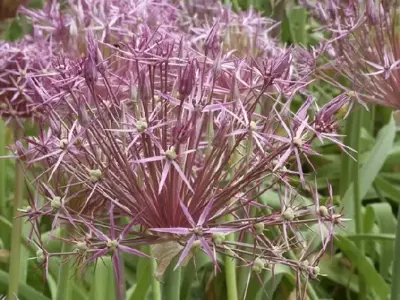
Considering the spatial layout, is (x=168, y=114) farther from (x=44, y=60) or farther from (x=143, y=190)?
(x=44, y=60)

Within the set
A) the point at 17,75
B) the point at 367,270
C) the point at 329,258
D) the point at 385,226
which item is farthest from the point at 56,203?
the point at 385,226

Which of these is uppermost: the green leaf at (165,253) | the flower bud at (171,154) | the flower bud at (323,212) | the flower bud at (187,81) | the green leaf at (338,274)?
the flower bud at (187,81)

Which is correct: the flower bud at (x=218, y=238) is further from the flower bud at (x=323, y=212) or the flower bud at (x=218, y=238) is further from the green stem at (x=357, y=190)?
the green stem at (x=357, y=190)

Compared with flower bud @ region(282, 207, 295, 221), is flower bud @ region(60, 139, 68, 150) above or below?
above

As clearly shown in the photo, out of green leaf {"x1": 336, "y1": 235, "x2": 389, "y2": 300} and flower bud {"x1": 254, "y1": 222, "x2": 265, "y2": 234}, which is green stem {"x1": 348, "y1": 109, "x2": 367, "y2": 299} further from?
flower bud {"x1": 254, "y1": 222, "x2": 265, "y2": 234}

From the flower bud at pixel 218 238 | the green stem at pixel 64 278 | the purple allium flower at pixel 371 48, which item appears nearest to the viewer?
the flower bud at pixel 218 238

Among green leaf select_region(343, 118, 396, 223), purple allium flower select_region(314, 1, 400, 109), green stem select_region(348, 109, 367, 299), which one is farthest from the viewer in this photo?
green leaf select_region(343, 118, 396, 223)

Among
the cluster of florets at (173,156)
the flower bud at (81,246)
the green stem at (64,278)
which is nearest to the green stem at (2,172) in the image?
the green stem at (64,278)

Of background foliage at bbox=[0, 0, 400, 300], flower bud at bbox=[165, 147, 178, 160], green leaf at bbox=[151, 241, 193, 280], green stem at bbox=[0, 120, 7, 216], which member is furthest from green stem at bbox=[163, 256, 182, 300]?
green stem at bbox=[0, 120, 7, 216]

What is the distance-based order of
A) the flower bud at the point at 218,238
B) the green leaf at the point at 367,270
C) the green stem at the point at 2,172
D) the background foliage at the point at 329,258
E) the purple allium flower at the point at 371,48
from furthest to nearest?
the green stem at the point at 2,172 → the green leaf at the point at 367,270 → the background foliage at the point at 329,258 → the purple allium flower at the point at 371,48 → the flower bud at the point at 218,238
